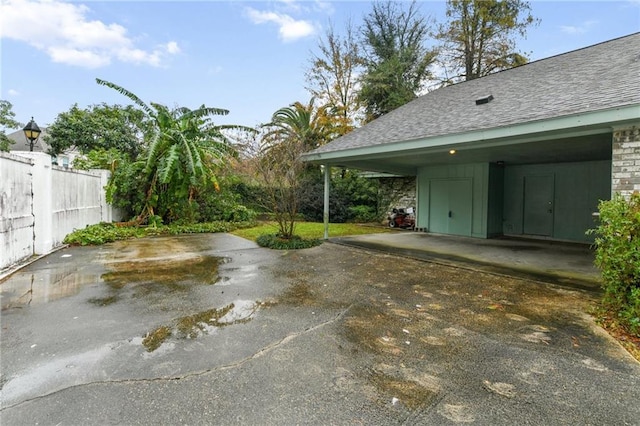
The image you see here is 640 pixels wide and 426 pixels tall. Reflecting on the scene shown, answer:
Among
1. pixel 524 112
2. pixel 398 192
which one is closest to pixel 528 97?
pixel 524 112

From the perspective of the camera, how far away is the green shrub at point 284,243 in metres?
8.38

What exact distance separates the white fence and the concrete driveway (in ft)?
3.59

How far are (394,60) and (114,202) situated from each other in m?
15.8

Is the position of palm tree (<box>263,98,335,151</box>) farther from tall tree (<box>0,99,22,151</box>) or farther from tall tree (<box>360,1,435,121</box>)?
tall tree (<box>0,99,22,151</box>)

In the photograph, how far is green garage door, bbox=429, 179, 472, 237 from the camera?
11.2m

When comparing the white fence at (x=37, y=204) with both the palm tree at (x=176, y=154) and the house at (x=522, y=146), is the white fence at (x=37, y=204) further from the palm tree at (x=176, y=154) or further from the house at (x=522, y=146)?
the house at (x=522, y=146)

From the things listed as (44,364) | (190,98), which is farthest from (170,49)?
(44,364)

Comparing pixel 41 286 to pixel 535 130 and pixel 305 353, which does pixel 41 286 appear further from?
pixel 535 130

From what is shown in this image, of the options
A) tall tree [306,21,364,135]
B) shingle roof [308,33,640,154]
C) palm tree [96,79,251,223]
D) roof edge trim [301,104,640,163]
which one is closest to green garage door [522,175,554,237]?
shingle roof [308,33,640,154]

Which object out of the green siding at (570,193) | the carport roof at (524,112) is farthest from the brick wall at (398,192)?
the green siding at (570,193)

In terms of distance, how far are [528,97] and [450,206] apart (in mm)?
5396

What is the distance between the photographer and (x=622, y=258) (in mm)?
3391

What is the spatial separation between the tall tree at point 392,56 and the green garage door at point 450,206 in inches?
302

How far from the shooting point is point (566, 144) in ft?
23.2
